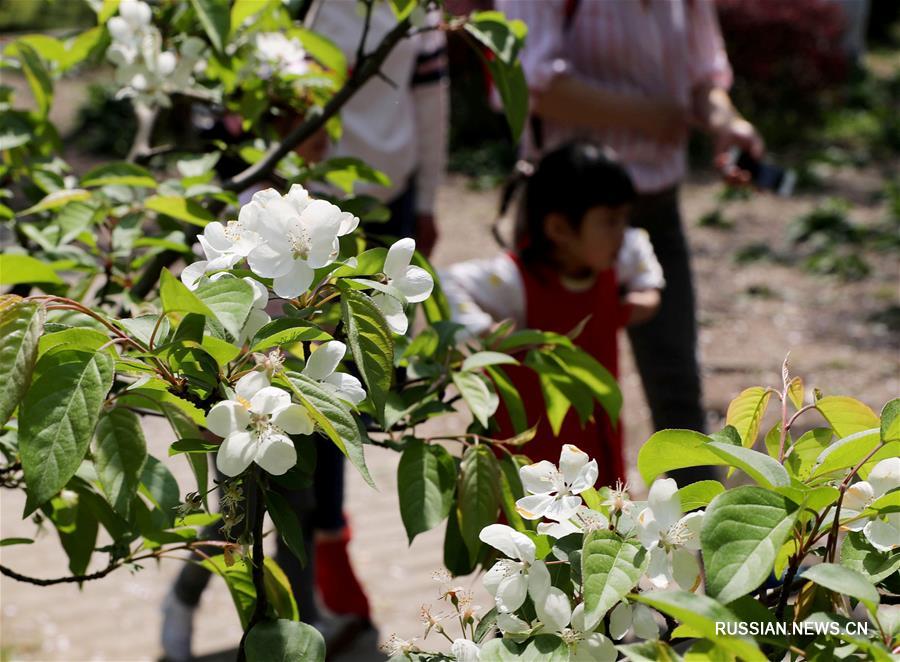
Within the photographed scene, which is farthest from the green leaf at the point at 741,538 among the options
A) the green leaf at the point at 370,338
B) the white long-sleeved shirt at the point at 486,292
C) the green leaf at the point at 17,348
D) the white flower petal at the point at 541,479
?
the white long-sleeved shirt at the point at 486,292

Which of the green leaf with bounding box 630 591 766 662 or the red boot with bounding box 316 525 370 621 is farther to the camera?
the red boot with bounding box 316 525 370 621

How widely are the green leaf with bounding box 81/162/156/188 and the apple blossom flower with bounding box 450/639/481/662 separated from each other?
1.03 meters

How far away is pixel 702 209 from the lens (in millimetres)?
9281

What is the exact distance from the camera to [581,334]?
117 inches

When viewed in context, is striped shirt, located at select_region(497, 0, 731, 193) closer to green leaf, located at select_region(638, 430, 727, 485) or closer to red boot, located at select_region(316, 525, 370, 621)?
red boot, located at select_region(316, 525, 370, 621)

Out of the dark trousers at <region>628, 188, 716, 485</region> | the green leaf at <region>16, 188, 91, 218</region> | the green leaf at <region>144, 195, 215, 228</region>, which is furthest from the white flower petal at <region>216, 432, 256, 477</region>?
the dark trousers at <region>628, 188, 716, 485</region>

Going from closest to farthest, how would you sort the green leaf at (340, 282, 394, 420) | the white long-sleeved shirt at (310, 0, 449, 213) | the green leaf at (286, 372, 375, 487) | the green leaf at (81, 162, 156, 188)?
1. the green leaf at (286, 372, 375, 487)
2. the green leaf at (340, 282, 394, 420)
3. the green leaf at (81, 162, 156, 188)
4. the white long-sleeved shirt at (310, 0, 449, 213)

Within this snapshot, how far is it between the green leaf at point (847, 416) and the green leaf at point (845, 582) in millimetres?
259

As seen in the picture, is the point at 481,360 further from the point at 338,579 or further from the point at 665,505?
the point at 338,579

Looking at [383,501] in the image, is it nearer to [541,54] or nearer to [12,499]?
[12,499]

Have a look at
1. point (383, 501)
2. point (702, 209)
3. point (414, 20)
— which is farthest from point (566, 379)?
point (702, 209)

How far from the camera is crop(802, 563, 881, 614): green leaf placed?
86 cm

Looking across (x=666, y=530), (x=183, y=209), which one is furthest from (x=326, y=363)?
(x=183, y=209)

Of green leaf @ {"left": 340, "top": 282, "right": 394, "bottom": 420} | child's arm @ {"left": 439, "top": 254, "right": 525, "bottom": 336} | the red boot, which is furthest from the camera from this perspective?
the red boot
